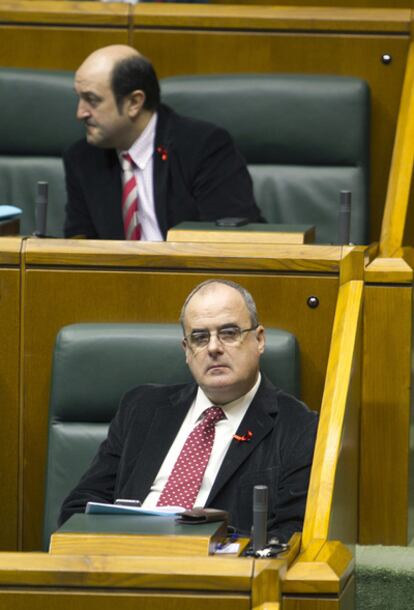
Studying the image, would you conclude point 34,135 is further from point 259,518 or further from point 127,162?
point 259,518

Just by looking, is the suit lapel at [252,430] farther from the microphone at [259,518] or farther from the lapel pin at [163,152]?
the lapel pin at [163,152]

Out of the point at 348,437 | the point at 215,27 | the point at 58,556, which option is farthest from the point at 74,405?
the point at 215,27

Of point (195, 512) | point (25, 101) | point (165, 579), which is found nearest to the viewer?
point (165, 579)

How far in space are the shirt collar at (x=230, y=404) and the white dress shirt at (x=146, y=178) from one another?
0.65 metres

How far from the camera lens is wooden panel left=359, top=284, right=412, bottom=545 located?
2.02 meters

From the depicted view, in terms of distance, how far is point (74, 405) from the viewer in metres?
2.01

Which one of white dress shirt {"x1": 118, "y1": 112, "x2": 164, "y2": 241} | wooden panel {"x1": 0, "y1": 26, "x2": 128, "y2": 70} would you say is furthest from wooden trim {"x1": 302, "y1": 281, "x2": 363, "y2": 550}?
wooden panel {"x1": 0, "y1": 26, "x2": 128, "y2": 70}

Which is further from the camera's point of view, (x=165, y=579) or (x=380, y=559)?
(x=380, y=559)

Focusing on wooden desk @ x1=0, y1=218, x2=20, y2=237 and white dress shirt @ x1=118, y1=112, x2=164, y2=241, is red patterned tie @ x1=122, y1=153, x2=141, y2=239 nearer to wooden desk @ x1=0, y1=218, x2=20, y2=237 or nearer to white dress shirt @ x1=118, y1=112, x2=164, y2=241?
white dress shirt @ x1=118, y1=112, x2=164, y2=241

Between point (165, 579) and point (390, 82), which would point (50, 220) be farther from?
point (165, 579)

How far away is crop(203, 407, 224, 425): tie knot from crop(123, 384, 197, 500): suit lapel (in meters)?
0.04

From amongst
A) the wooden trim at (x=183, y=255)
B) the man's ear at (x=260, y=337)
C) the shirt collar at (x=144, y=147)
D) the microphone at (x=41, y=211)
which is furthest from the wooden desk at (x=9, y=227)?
the man's ear at (x=260, y=337)

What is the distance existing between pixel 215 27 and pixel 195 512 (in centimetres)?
144

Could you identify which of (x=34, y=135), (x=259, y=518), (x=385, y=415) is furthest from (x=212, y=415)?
(x=34, y=135)
